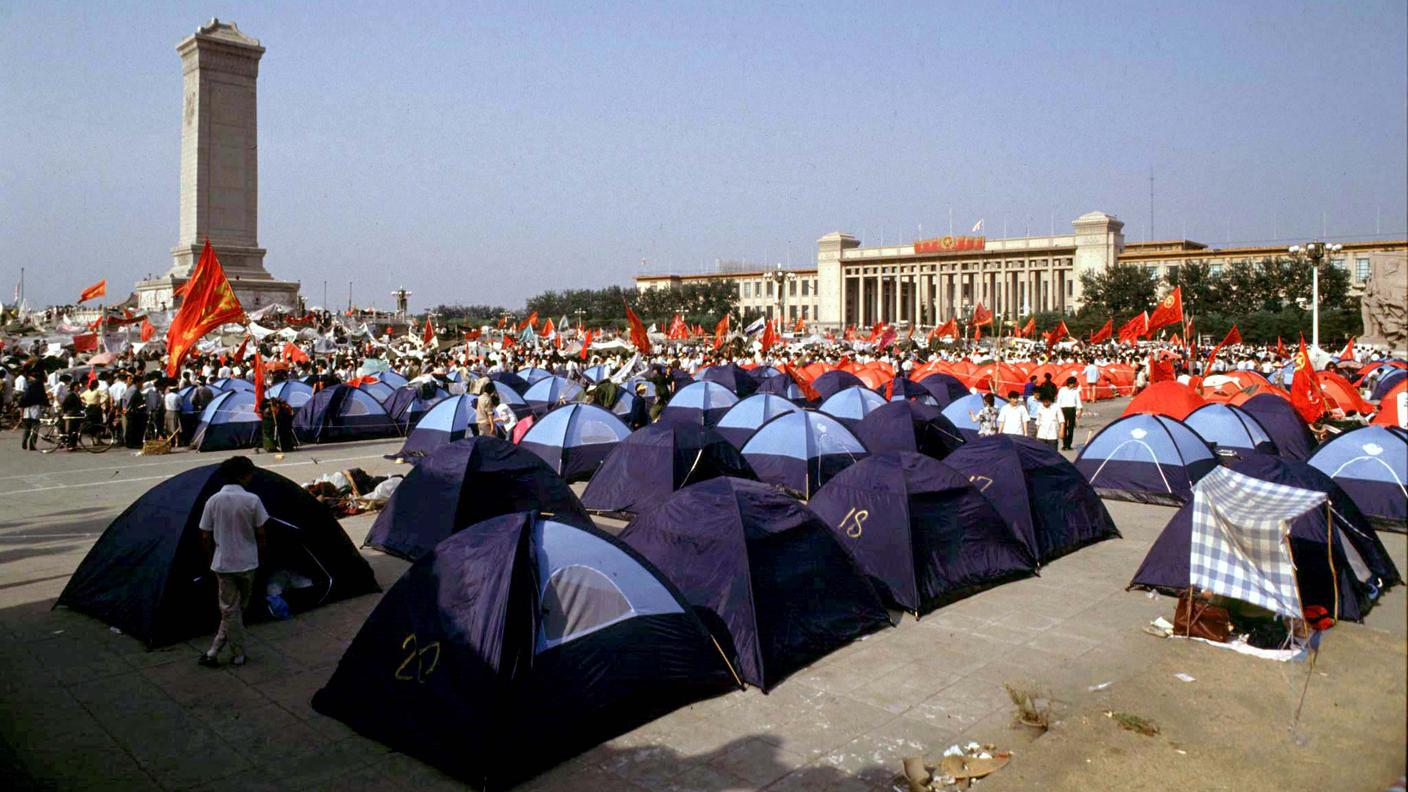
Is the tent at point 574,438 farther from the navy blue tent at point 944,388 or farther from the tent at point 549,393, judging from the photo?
the navy blue tent at point 944,388

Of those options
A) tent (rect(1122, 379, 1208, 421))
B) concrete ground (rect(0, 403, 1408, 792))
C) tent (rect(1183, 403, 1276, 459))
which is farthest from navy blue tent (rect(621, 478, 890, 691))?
tent (rect(1122, 379, 1208, 421))

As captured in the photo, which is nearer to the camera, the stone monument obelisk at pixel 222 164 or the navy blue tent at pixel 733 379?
the navy blue tent at pixel 733 379

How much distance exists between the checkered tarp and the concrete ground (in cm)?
66

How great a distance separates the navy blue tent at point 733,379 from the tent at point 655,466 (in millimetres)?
10948

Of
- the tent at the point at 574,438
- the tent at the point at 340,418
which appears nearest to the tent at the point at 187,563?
the tent at the point at 574,438

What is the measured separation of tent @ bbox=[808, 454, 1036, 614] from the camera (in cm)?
845

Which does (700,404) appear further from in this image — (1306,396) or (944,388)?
(1306,396)

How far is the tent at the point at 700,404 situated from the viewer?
18562 mm

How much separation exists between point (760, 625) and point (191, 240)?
59.0 m

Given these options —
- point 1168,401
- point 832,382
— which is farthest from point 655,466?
point 832,382

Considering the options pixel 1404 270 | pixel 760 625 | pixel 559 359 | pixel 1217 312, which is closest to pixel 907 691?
pixel 760 625

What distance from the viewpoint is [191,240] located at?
55.3m

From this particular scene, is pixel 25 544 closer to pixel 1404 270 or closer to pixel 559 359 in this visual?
pixel 1404 270

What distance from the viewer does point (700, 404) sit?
1870 centimetres
